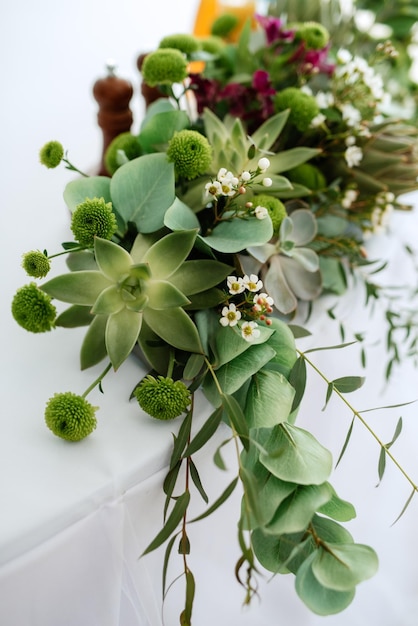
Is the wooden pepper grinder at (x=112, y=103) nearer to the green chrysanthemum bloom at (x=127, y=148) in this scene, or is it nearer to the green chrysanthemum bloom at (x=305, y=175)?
the green chrysanthemum bloom at (x=127, y=148)

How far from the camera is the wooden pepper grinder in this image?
75 cm

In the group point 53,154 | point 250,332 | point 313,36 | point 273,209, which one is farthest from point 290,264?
point 313,36

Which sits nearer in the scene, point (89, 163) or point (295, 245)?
point (295, 245)

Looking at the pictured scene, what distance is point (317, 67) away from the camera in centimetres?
84

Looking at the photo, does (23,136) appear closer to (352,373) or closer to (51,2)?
(51,2)

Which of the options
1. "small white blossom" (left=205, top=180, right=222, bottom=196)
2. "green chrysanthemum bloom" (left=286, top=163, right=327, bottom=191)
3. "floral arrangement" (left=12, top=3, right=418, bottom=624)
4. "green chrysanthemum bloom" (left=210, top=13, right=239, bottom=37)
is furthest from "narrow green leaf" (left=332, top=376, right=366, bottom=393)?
"green chrysanthemum bloom" (left=210, top=13, right=239, bottom=37)

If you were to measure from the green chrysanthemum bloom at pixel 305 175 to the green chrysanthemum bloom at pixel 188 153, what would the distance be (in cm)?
21

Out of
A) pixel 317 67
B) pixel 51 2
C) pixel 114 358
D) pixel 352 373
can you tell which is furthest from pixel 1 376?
pixel 51 2

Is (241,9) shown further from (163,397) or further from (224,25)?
(163,397)

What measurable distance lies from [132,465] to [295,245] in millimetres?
313

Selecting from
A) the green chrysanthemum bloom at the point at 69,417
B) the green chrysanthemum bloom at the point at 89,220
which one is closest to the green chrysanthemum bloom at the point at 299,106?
the green chrysanthemum bloom at the point at 89,220

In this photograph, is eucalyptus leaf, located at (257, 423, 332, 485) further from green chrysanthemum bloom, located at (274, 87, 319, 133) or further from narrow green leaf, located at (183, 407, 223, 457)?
green chrysanthemum bloom, located at (274, 87, 319, 133)

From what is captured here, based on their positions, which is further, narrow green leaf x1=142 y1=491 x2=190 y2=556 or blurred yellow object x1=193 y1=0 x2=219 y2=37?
blurred yellow object x1=193 y1=0 x2=219 y2=37

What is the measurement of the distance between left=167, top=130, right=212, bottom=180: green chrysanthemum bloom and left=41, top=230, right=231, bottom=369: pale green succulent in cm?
10
